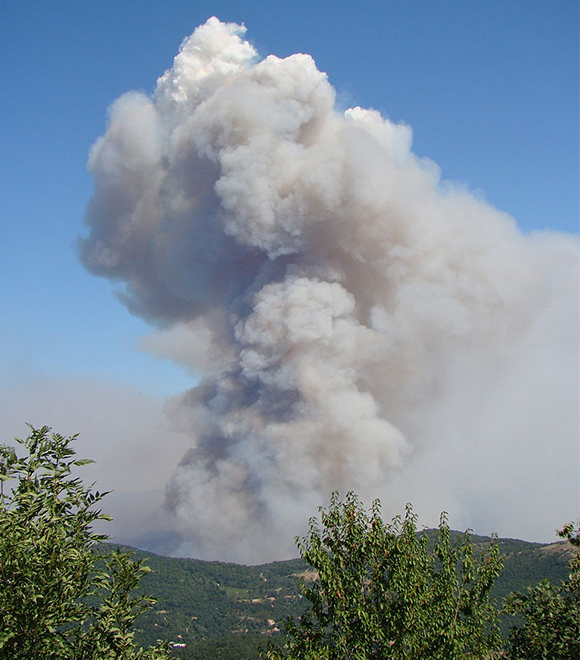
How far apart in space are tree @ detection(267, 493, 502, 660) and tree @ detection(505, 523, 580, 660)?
0.74 metres

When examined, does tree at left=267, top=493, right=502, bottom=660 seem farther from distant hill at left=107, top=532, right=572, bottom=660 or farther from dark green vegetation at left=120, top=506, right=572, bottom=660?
distant hill at left=107, top=532, right=572, bottom=660

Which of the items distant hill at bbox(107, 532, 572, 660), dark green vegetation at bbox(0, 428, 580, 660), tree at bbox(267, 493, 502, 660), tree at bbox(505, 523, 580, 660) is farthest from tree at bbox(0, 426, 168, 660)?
distant hill at bbox(107, 532, 572, 660)

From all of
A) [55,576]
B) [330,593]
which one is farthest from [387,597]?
[55,576]

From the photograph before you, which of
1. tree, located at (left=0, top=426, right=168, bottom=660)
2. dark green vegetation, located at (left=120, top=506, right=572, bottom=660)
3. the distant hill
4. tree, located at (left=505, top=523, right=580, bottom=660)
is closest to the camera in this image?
tree, located at (left=0, top=426, right=168, bottom=660)

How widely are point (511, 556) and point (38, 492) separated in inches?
4241

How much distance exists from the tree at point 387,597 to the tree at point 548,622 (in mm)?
736

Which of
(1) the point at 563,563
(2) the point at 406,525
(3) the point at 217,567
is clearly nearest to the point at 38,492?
(2) the point at 406,525

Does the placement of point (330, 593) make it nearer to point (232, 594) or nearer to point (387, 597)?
point (387, 597)

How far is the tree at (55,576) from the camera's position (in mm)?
5332

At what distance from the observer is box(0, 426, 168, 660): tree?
210 inches

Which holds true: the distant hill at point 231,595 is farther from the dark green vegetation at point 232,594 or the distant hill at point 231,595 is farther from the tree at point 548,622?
the tree at point 548,622

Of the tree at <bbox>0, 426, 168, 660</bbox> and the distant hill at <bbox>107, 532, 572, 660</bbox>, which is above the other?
the tree at <bbox>0, 426, 168, 660</bbox>

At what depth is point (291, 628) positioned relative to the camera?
910 centimetres

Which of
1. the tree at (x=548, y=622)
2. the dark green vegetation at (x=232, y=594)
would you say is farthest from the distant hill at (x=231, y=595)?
the tree at (x=548, y=622)
